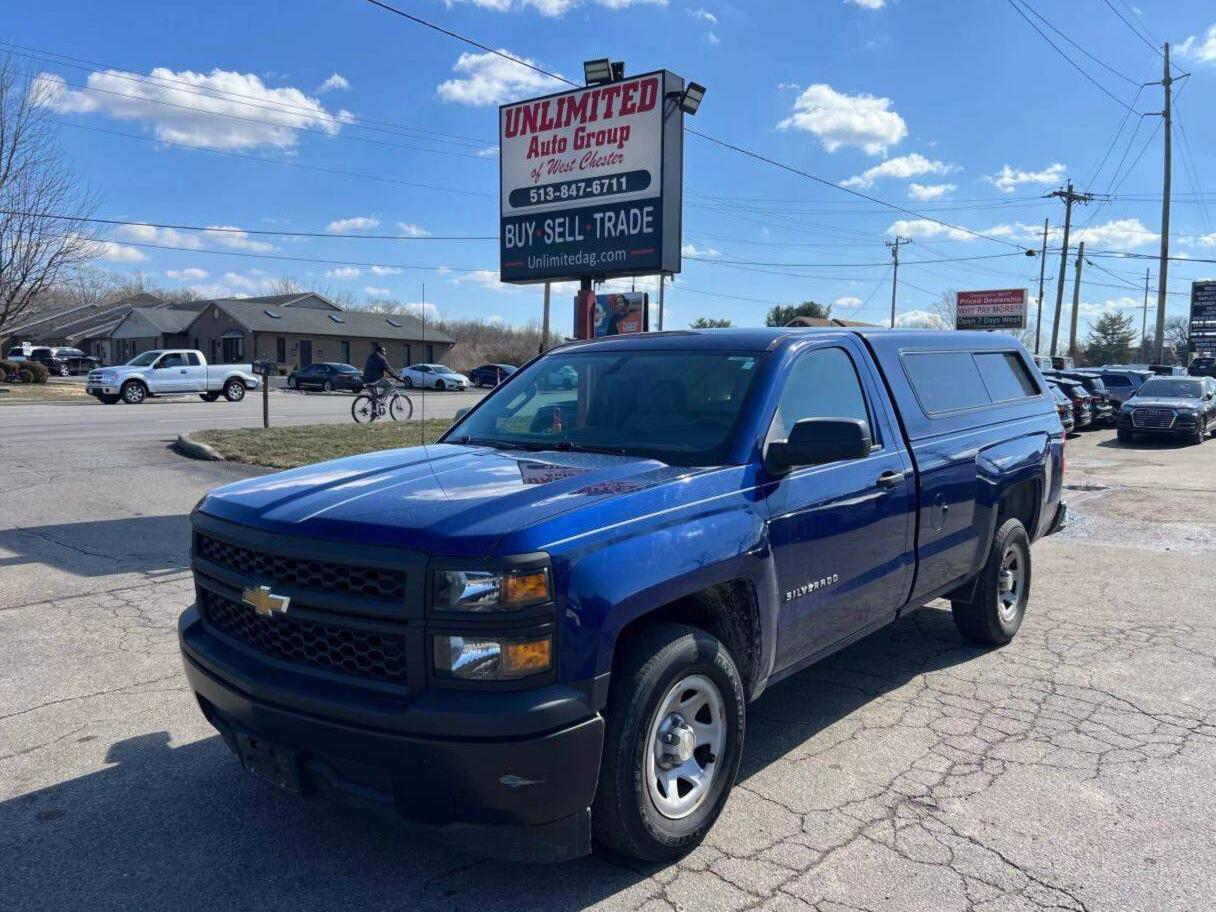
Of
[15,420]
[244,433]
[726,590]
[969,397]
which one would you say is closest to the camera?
[726,590]

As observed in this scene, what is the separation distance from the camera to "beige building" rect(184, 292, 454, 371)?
6512 centimetres

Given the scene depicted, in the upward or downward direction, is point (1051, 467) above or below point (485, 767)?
above

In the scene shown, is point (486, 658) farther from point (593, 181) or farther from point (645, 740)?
point (593, 181)

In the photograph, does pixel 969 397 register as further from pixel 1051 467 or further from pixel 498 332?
pixel 498 332

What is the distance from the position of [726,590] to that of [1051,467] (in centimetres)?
381

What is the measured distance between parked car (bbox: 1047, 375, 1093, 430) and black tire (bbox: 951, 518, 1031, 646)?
18849 mm

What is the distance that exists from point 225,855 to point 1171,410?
73.9ft

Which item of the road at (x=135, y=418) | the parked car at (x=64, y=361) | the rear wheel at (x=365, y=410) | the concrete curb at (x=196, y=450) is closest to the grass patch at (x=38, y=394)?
the road at (x=135, y=418)

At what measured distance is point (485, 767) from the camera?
2.57 m

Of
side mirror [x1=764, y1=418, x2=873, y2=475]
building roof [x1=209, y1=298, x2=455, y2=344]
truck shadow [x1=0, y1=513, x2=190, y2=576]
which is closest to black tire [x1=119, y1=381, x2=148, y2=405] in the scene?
truck shadow [x1=0, y1=513, x2=190, y2=576]

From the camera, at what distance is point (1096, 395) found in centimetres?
2497

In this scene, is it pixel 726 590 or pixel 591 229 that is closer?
pixel 726 590

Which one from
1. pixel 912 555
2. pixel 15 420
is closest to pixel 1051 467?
pixel 912 555

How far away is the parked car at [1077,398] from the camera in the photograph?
22.9m
